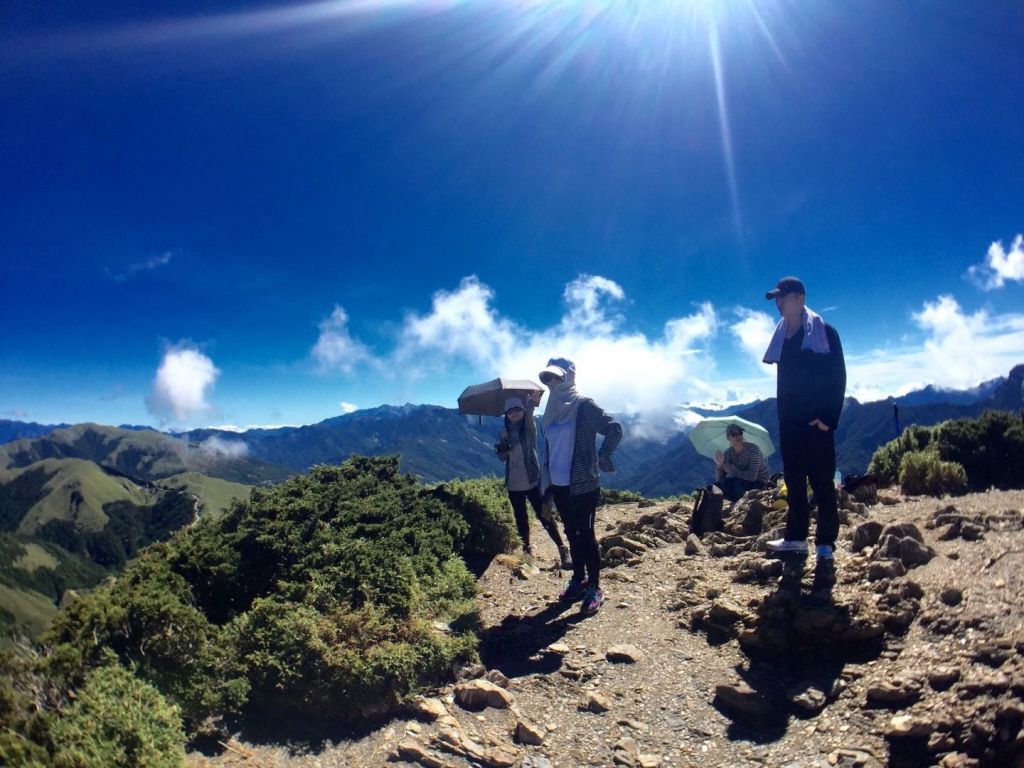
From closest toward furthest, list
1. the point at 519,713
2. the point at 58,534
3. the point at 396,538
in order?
1. the point at 519,713
2. the point at 396,538
3. the point at 58,534

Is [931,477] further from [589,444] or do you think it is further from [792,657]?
[589,444]

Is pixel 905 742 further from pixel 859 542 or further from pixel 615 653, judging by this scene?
pixel 859 542

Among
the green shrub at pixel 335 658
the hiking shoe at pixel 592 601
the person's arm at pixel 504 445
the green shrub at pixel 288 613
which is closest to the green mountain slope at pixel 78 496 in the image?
the green shrub at pixel 288 613

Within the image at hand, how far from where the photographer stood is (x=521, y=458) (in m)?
7.89

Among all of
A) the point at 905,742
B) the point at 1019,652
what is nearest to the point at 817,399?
the point at 1019,652

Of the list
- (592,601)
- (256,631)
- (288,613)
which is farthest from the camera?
(592,601)

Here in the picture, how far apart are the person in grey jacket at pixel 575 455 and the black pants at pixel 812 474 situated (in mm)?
1789

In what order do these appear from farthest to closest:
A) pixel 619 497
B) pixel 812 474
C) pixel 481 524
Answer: pixel 619 497 → pixel 481 524 → pixel 812 474

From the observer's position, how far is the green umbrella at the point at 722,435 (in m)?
11.1

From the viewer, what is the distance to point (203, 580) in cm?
595

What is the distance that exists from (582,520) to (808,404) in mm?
2741

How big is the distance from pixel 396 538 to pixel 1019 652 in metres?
5.96

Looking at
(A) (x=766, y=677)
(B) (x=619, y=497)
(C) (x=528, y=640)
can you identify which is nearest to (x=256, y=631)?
(C) (x=528, y=640)

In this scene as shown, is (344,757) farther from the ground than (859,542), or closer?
closer
